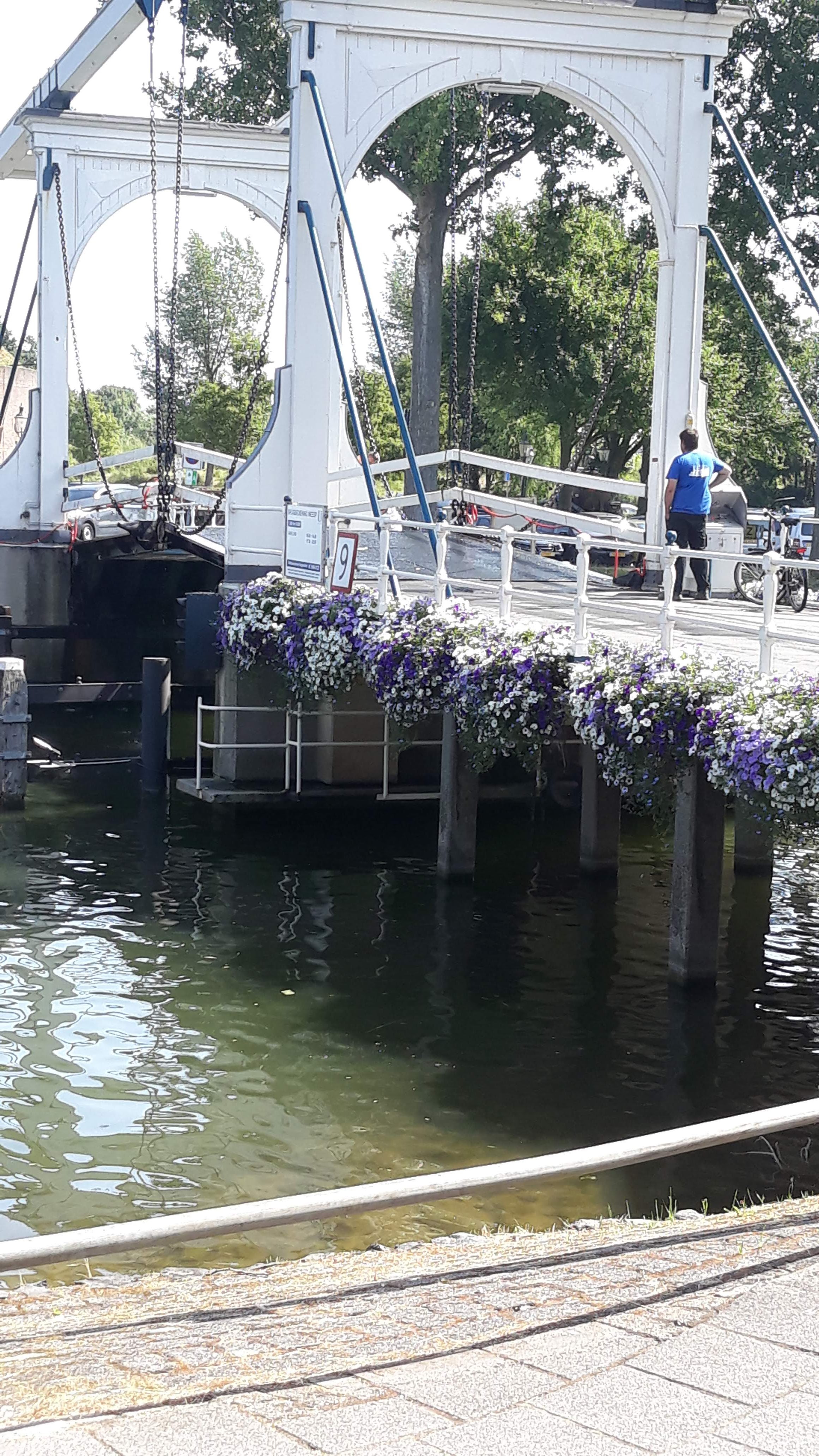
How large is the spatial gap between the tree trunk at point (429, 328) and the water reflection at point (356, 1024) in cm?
1371

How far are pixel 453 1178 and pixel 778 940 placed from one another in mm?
9511

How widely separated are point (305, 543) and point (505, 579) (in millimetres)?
3860

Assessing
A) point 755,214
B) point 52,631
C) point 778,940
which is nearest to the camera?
point 778,940

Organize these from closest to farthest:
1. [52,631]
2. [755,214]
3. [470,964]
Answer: [470,964] → [52,631] → [755,214]

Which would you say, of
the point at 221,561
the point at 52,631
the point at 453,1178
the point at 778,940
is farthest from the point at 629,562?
the point at 453,1178

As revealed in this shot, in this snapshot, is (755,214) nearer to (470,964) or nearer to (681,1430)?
(470,964)

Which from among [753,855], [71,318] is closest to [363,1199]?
[753,855]

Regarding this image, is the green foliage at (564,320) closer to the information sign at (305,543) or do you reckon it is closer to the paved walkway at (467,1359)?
the information sign at (305,543)

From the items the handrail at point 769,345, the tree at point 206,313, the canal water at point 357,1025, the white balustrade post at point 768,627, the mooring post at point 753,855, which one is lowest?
the canal water at point 357,1025

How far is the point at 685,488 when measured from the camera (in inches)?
576

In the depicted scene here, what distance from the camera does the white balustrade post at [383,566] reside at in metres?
14.7

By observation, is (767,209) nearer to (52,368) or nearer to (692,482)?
(692,482)

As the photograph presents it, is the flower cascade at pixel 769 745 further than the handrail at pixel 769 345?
No

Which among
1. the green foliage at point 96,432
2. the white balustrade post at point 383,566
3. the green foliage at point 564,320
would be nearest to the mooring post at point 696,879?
the white balustrade post at point 383,566
